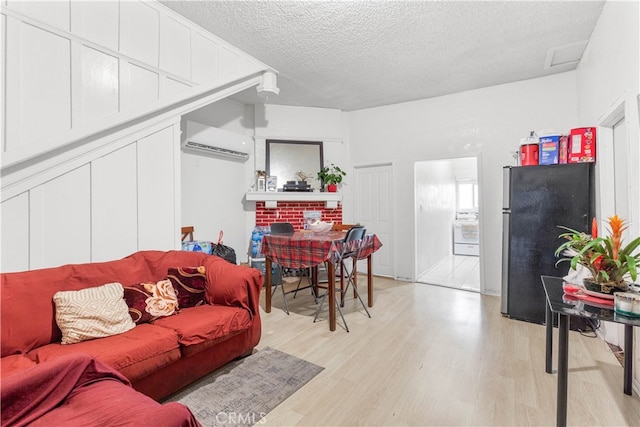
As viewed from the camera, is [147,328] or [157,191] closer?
[147,328]

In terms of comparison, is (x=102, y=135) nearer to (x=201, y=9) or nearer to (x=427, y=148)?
(x=201, y=9)

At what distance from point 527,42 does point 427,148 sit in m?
1.79

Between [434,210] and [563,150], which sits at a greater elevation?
[563,150]

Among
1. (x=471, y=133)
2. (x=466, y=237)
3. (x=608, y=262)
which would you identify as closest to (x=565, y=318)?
(x=608, y=262)

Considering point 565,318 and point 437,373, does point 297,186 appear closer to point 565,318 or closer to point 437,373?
point 437,373

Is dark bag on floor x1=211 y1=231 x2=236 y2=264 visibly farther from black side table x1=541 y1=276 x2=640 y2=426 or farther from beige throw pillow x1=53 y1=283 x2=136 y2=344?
black side table x1=541 y1=276 x2=640 y2=426

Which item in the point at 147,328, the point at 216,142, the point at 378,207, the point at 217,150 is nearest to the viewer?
the point at 147,328

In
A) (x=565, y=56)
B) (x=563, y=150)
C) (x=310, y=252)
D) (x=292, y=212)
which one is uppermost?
(x=565, y=56)

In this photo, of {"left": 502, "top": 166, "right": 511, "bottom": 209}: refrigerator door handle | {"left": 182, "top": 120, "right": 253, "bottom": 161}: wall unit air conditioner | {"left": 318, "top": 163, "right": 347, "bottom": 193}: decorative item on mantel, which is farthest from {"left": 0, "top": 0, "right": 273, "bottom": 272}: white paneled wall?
{"left": 502, "top": 166, "right": 511, "bottom": 209}: refrigerator door handle

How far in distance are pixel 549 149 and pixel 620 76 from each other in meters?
0.89

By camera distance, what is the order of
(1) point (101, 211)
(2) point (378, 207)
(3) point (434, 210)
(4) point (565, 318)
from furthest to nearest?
(3) point (434, 210) → (2) point (378, 207) → (1) point (101, 211) → (4) point (565, 318)

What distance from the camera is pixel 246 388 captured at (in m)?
2.01

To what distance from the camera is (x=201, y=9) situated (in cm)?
267

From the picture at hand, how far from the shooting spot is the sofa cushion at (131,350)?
1557 millimetres
